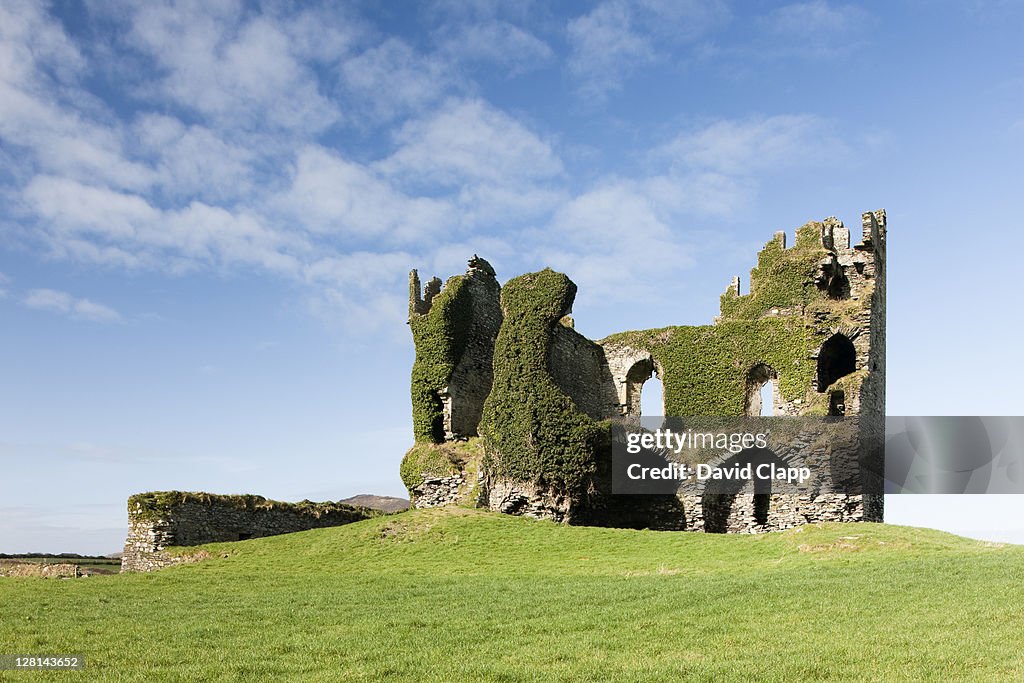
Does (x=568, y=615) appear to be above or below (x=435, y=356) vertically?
below

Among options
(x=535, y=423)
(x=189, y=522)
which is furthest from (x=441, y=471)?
(x=189, y=522)

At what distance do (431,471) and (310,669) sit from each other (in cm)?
2299

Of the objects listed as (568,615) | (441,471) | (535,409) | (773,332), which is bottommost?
(568,615)

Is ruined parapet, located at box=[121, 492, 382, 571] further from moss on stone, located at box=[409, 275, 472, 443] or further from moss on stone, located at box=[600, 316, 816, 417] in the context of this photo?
moss on stone, located at box=[600, 316, 816, 417]

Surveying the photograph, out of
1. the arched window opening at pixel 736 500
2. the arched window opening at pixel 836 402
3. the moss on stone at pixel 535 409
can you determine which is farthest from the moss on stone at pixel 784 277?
the moss on stone at pixel 535 409

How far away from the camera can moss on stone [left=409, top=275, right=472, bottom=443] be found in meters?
35.5

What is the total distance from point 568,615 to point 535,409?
16.6 m

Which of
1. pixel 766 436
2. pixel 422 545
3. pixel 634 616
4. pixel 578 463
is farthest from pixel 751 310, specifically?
pixel 634 616

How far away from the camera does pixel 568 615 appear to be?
13.9 meters

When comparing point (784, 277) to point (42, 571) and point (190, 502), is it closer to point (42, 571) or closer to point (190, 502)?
point (190, 502)

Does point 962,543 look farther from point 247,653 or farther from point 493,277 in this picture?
point 493,277

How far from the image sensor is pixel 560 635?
41.2 ft

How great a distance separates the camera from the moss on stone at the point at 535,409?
2980 centimetres

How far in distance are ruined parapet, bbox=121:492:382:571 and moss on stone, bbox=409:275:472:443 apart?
20.4 ft
